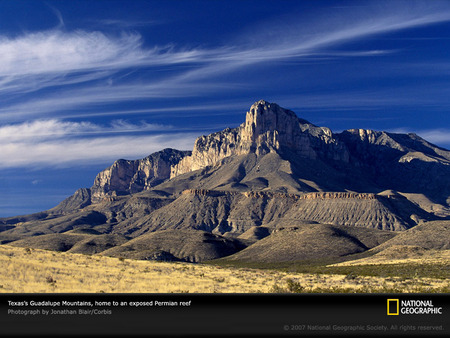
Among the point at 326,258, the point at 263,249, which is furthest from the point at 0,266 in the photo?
the point at 263,249

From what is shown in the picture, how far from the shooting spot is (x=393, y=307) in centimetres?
1922

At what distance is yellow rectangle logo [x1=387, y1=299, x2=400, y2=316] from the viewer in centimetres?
1912

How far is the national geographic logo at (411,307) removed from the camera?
1895cm

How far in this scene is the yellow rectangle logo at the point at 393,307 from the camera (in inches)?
753

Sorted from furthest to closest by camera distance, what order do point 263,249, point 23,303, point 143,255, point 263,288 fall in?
point 263,249, point 143,255, point 263,288, point 23,303

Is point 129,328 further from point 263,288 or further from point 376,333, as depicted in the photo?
point 263,288

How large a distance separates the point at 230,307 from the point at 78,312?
5.62 metres

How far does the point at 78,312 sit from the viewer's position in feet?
65.4
